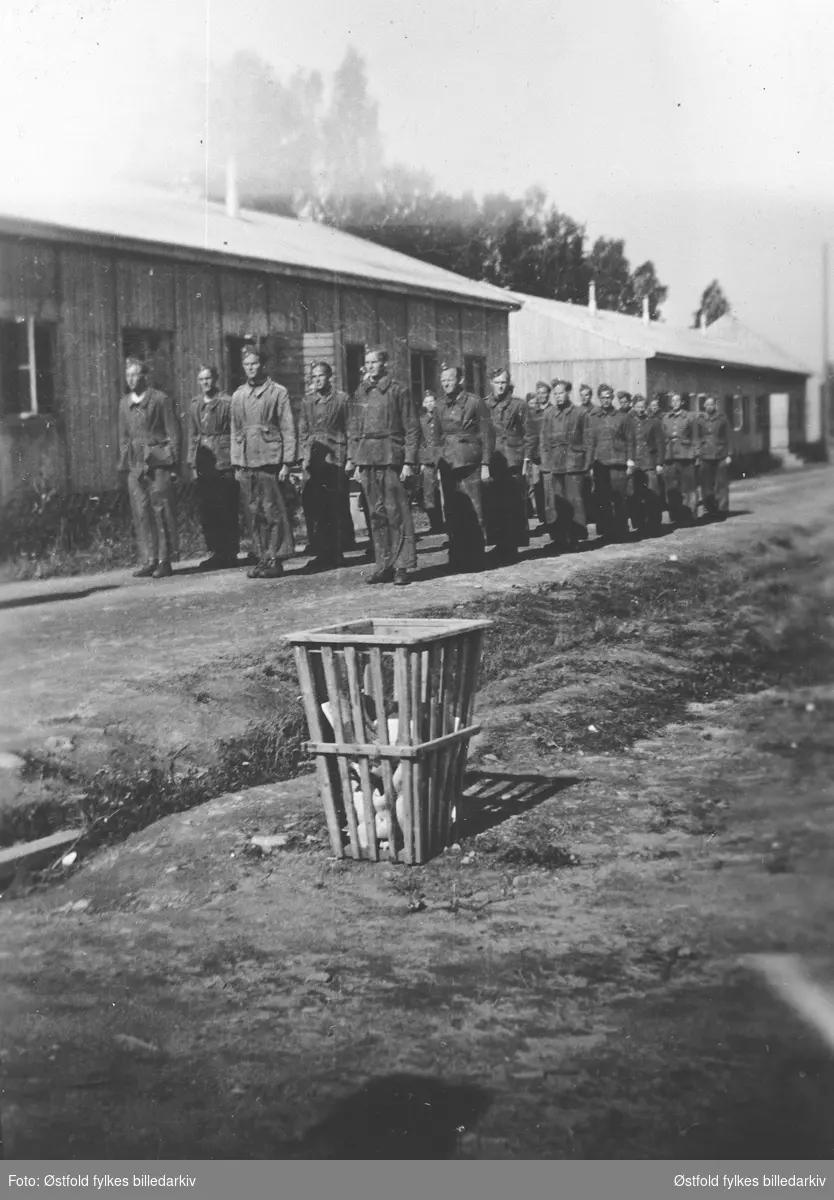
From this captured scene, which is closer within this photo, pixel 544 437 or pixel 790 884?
pixel 790 884

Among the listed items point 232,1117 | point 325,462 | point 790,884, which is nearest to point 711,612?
point 790,884

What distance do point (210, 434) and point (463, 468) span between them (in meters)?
1.39

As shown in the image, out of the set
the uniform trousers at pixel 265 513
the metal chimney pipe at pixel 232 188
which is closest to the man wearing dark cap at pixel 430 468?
the uniform trousers at pixel 265 513

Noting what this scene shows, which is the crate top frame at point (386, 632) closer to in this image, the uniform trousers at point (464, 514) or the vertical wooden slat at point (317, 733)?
the vertical wooden slat at point (317, 733)

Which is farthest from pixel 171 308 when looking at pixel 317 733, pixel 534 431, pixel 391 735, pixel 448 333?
pixel 391 735

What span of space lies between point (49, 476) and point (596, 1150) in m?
3.19

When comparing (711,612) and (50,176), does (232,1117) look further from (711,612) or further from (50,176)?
(50,176)

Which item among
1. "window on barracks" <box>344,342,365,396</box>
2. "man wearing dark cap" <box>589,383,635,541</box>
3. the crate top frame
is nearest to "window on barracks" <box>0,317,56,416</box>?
"window on barracks" <box>344,342,365,396</box>

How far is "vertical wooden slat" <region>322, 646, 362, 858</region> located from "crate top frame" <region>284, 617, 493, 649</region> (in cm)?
7

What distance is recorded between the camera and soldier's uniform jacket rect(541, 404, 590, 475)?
6618mm

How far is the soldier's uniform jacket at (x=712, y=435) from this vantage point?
5.27m

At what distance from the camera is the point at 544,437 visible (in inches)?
270

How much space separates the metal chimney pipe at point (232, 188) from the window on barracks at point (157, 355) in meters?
0.67

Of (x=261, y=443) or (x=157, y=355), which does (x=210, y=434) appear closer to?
(x=261, y=443)
